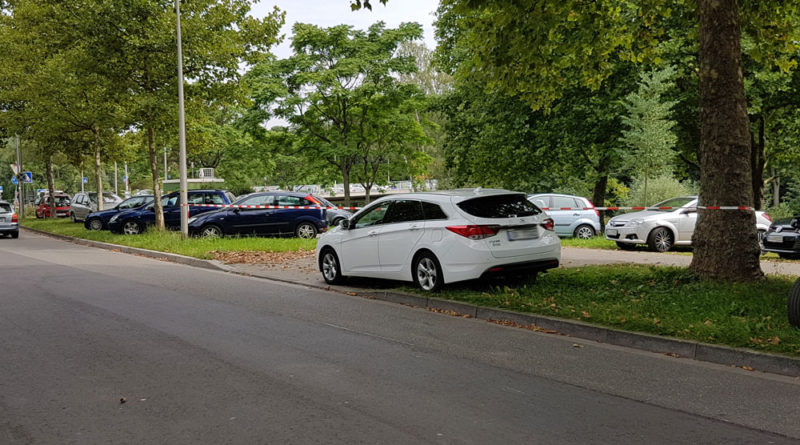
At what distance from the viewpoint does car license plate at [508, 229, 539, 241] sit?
8.76m

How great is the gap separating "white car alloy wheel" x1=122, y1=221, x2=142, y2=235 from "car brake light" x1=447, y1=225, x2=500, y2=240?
57.9 ft

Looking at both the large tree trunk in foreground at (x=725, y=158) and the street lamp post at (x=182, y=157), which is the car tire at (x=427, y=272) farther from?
the street lamp post at (x=182, y=157)

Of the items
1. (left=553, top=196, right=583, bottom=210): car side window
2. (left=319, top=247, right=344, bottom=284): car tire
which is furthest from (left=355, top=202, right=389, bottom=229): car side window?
(left=553, top=196, right=583, bottom=210): car side window

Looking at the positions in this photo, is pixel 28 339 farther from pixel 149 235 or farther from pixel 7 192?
pixel 7 192

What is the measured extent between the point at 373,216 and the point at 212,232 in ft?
35.8

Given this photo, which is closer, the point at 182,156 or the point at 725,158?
the point at 725,158

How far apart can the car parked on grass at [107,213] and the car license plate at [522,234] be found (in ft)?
65.0

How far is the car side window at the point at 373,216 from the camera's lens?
1010cm

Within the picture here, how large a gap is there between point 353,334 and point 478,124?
75.6 ft

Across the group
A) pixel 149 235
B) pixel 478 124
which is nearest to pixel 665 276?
pixel 149 235

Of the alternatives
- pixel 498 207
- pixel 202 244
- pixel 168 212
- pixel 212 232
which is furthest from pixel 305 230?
pixel 498 207

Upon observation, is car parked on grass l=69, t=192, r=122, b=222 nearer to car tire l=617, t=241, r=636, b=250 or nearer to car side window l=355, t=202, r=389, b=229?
car side window l=355, t=202, r=389, b=229

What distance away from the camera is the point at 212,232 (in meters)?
19.7

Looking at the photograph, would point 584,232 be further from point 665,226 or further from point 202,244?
point 202,244
